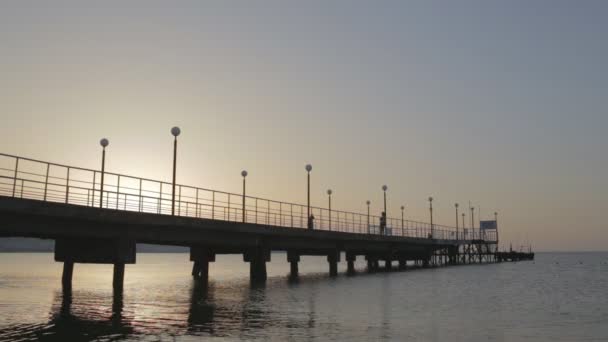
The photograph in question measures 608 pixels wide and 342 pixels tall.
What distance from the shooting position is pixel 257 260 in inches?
2135

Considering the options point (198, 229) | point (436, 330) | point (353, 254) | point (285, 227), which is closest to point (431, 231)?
point (353, 254)

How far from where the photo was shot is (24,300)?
38.5m

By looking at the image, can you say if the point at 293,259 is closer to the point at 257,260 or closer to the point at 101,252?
the point at 257,260

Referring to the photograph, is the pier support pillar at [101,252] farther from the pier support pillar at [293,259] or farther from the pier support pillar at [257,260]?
the pier support pillar at [293,259]

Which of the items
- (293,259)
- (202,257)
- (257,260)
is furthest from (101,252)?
(293,259)

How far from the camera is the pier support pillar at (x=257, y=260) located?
5356 cm

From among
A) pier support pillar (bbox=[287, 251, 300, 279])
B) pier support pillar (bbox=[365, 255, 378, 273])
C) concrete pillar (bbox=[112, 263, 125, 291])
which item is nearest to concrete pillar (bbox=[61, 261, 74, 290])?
concrete pillar (bbox=[112, 263, 125, 291])

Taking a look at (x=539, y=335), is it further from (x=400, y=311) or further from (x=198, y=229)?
(x=198, y=229)

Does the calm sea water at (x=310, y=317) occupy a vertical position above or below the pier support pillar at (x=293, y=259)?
below

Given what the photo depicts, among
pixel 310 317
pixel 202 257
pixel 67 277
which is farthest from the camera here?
pixel 202 257

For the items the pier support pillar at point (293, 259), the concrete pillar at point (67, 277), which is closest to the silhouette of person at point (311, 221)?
the pier support pillar at point (293, 259)

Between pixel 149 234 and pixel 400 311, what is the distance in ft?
58.8

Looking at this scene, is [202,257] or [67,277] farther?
[202,257]

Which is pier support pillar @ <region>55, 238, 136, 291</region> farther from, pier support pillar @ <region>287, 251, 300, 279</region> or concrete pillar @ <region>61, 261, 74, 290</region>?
pier support pillar @ <region>287, 251, 300, 279</region>
